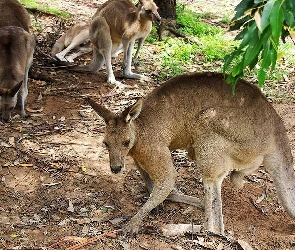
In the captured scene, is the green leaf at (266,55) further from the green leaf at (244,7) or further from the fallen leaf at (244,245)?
the fallen leaf at (244,245)

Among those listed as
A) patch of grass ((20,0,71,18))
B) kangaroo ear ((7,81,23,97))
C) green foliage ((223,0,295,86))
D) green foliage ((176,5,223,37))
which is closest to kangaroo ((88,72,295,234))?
green foliage ((223,0,295,86))

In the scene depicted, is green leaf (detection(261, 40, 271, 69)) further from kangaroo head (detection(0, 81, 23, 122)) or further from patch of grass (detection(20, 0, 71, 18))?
patch of grass (detection(20, 0, 71, 18))

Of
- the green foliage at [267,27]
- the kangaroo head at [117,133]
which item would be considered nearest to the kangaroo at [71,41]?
the kangaroo head at [117,133]

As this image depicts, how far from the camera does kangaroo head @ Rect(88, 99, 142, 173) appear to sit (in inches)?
169

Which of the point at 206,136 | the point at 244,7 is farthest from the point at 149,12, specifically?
the point at 244,7

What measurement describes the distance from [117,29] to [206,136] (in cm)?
432

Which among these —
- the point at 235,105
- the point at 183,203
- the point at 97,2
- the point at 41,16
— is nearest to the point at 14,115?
the point at 183,203

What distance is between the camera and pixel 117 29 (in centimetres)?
838

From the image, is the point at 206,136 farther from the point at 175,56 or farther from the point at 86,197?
the point at 175,56

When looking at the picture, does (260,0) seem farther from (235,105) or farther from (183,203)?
(183,203)

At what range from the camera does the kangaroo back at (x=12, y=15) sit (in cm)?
770

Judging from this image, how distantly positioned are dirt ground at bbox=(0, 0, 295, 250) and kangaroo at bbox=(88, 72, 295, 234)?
0.26 meters

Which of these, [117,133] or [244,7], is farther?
[117,133]

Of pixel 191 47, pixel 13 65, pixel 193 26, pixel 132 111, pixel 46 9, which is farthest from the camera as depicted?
pixel 46 9
